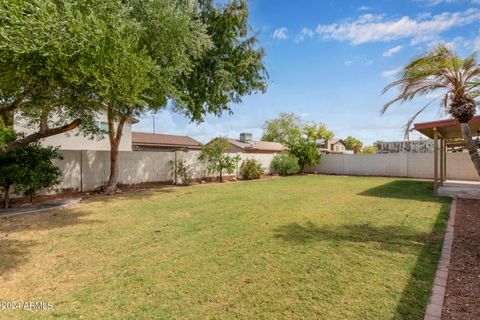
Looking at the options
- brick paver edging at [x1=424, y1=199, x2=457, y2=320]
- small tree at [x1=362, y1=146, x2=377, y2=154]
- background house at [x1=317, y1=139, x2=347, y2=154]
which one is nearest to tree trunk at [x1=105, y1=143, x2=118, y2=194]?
brick paver edging at [x1=424, y1=199, x2=457, y2=320]

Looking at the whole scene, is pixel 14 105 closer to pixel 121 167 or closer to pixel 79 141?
pixel 121 167

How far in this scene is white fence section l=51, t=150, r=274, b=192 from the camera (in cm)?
991

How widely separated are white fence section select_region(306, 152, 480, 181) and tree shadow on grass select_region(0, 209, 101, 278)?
1854 cm

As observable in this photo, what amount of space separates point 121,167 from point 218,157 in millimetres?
5191

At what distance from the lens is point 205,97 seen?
11.2 m

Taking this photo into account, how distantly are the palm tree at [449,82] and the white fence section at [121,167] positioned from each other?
10.4 metres

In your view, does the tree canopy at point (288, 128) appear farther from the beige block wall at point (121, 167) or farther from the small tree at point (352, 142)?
the beige block wall at point (121, 167)

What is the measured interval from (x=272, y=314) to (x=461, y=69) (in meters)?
5.70

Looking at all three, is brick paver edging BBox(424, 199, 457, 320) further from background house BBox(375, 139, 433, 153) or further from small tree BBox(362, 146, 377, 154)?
small tree BBox(362, 146, 377, 154)

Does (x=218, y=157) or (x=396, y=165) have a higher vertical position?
(x=218, y=157)

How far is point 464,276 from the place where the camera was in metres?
3.26

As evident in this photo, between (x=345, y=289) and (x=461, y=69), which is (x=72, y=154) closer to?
(x=345, y=289)

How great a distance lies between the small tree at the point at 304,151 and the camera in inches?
810

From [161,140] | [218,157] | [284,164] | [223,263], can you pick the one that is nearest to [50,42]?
[223,263]
